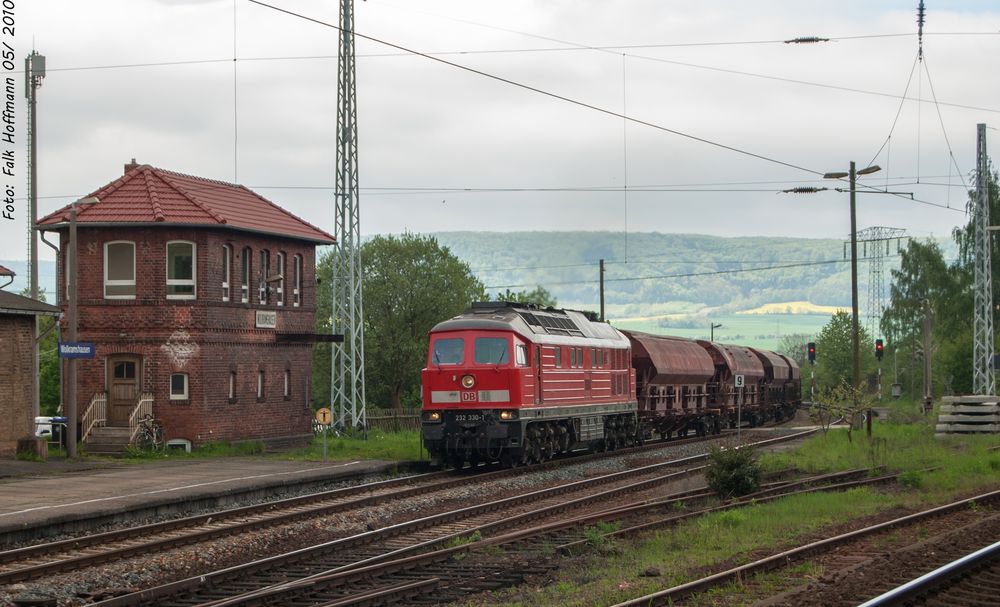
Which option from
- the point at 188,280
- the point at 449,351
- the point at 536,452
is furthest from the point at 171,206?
the point at 536,452

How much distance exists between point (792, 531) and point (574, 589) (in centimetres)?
531

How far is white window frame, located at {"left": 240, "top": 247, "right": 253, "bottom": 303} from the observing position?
116 ft

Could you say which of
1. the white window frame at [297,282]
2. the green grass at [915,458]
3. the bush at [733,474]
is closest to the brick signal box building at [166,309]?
the white window frame at [297,282]

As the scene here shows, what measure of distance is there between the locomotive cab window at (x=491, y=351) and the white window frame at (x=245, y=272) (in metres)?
10.4

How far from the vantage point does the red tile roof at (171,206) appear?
33.3m

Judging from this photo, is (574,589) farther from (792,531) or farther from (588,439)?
(588,439)

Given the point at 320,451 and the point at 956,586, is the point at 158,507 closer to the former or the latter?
the point at 956,586

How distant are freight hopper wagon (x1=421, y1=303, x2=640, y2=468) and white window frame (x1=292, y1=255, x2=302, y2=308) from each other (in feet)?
33.6

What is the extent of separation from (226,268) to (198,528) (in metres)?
17.4

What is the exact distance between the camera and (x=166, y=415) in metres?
33.1

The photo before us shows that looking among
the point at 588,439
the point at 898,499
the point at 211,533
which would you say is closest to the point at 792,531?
the point at 898,499

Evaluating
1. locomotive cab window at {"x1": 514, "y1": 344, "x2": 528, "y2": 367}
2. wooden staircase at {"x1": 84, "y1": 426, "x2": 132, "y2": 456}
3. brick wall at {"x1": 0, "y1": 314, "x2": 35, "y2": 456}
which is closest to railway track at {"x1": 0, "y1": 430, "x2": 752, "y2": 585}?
locomotive cab window at {"x1": 514, "y1": 344, "x2": 528, "y2": 367}

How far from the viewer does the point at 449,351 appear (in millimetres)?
28406

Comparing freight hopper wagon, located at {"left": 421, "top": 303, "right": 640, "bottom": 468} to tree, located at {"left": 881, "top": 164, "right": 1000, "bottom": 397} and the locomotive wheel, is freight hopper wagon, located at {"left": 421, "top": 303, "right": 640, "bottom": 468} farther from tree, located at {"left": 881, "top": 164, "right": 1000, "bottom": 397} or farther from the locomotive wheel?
tree, located at {"left": 881, "top": 164, "right": 1000, "bottom": 397}
